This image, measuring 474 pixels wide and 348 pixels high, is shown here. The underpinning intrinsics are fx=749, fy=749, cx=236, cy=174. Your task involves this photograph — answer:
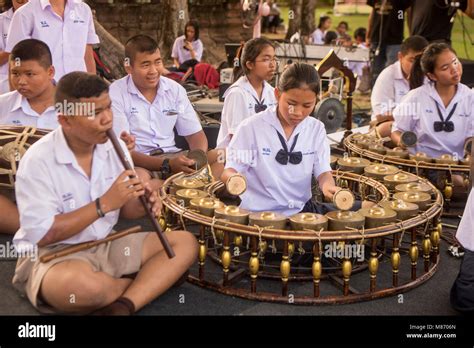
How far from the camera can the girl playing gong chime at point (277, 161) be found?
3.77 metres

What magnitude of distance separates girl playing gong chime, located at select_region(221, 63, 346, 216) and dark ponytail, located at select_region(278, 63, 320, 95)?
0.12 meters

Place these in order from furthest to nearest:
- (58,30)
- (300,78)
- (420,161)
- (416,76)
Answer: (416,76) → (58,30) → (420,161) → (300,78)

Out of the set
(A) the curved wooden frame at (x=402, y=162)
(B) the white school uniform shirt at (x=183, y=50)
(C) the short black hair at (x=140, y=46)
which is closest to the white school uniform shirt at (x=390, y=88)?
(A) the curved wooden frame at (x=402, y=162)

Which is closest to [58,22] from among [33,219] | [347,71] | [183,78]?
[33,219]

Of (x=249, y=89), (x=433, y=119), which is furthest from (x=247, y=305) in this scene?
(x=433, y=119)

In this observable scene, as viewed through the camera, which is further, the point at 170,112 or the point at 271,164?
the point at 170,112

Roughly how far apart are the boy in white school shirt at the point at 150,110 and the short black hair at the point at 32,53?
59 cm

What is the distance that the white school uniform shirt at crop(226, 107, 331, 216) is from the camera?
3777 mm

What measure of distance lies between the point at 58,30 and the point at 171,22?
6362 mm

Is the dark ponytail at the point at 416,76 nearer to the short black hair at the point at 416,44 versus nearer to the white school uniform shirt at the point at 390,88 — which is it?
the short black hair at the point at 416,44

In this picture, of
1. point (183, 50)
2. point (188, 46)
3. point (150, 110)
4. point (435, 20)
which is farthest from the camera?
point (183, 50)

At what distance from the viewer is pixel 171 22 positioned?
1102 cm

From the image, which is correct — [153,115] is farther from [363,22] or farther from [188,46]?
[363,22]
